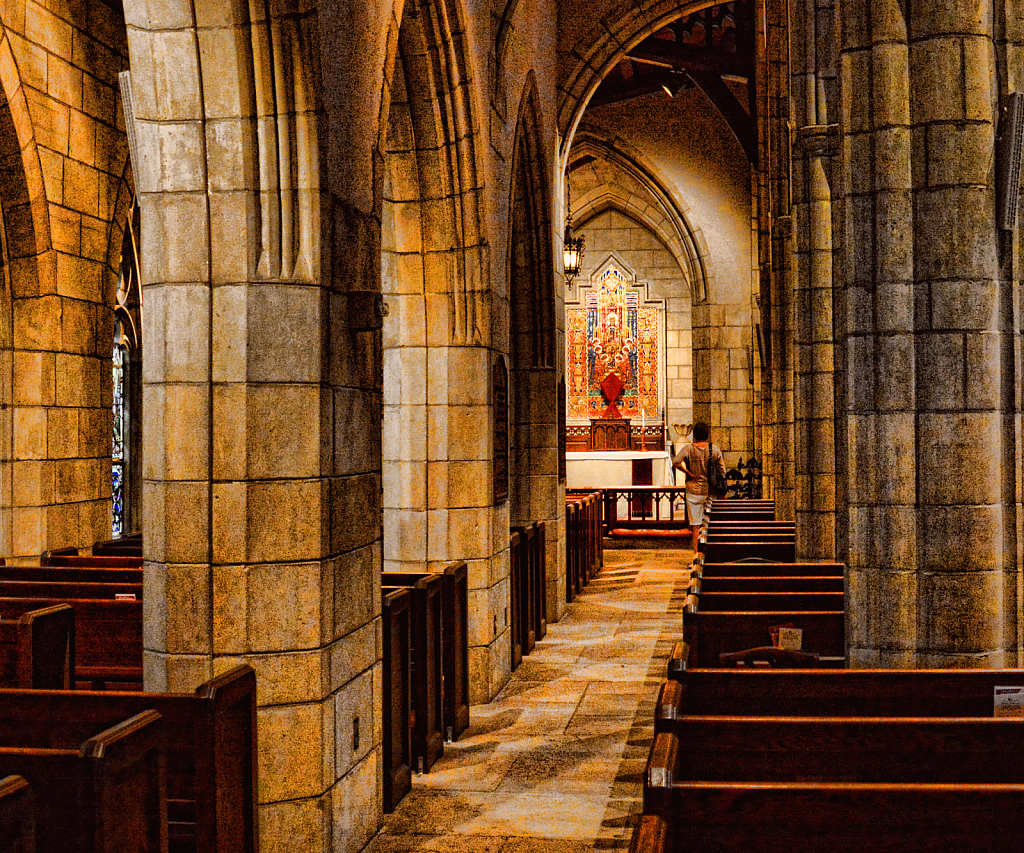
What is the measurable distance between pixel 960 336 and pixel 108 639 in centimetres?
346

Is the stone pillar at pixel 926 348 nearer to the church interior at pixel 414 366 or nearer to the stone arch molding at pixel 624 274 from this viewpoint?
the church interior at pixel 414 366

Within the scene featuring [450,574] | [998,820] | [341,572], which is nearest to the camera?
[998,820]

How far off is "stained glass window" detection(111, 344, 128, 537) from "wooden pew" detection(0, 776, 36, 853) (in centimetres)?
888

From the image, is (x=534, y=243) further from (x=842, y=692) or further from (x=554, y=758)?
(x=842, y=692)

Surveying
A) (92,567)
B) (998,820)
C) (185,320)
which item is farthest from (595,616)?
(998,820)

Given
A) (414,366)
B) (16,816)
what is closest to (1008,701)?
(16,816)

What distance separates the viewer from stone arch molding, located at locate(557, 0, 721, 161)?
9992mm

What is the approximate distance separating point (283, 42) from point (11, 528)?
4088mm

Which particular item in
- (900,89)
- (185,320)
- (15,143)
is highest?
(15,143)

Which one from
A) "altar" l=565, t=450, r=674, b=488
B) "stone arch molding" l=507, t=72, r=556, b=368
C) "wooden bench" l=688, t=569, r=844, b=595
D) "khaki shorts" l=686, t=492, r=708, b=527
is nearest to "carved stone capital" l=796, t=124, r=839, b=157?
"stone arch molding" l=507, t=72, r=556, b=368

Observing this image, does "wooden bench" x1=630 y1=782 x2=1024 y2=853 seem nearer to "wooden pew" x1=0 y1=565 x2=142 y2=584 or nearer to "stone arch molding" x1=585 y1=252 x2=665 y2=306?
"wooden pew" x1=0 y1=565 x2=142 y2=584

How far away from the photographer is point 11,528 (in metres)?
6.46

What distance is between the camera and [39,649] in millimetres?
3689

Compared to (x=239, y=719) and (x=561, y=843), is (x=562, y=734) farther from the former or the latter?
(x=239, y=719)
